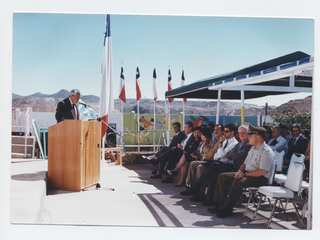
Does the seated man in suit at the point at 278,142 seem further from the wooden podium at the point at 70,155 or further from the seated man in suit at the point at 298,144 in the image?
the wooden podium at the point at 70,155

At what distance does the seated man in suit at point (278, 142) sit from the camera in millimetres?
6020

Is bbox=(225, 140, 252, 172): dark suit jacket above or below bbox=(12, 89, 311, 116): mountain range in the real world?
below

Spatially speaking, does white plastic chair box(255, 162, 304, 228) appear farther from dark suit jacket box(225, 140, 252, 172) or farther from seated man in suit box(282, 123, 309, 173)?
seated man in suit box(282, 123, 309, 173)

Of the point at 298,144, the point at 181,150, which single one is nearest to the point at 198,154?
the point at 181,150

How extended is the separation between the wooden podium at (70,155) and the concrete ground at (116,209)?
6.9 inches

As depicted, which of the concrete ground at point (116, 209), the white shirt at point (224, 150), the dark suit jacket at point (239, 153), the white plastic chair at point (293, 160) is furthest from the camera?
the white shirt at point (224, 150)

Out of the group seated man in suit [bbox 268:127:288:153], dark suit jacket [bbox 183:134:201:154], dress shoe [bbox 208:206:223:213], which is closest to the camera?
dress shoe [bbox 208:206:223:213]

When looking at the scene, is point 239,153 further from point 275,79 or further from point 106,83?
point 106,83

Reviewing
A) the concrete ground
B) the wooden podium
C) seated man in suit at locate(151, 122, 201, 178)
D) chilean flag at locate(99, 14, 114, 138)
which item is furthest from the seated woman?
the wooden podium

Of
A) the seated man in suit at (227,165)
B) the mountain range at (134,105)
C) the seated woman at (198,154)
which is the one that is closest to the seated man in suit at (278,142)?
the seated woman at (198,154)

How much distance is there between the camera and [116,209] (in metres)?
4.54

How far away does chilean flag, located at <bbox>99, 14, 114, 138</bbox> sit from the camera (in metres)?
6.18

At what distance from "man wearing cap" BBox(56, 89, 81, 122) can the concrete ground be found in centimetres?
115

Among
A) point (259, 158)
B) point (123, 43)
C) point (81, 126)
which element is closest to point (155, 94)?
point (123, 43)
